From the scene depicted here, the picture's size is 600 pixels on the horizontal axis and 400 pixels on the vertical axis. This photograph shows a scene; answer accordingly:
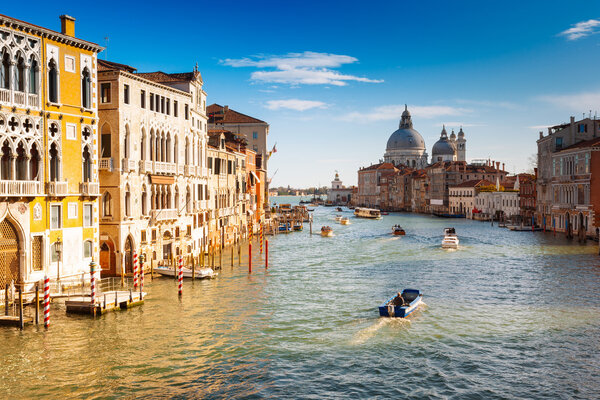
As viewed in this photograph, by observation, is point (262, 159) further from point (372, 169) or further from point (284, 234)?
point (372, 169)

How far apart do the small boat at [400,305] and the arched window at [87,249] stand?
40.8ft

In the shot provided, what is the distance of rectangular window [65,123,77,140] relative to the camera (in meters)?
22.8

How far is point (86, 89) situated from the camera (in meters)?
23.7

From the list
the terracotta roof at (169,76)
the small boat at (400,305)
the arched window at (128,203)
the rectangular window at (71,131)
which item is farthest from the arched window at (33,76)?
the small boat at (400,305)

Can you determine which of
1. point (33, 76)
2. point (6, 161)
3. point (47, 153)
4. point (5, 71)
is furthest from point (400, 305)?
point (5, 71)

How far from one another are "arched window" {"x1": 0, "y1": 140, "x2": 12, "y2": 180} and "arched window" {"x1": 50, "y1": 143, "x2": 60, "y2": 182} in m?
1.82

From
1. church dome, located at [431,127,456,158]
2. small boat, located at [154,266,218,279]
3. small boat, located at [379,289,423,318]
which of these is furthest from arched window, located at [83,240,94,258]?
church dome, located at [431,127,456,158]

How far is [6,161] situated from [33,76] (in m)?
3.41

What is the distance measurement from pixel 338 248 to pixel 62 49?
29.4 meters

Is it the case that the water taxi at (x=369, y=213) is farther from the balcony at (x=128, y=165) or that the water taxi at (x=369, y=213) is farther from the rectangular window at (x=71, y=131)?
the rectangular window at (x=71, y=131)

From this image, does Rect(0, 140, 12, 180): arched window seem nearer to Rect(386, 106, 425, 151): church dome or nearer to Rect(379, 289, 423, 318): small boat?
Rect(379, 289, 423, 318): small boat

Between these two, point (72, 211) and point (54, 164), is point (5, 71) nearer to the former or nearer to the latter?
point (54, 164)

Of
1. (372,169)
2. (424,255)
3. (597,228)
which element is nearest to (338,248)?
(424,255)

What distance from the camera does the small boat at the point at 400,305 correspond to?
20.4 metres
